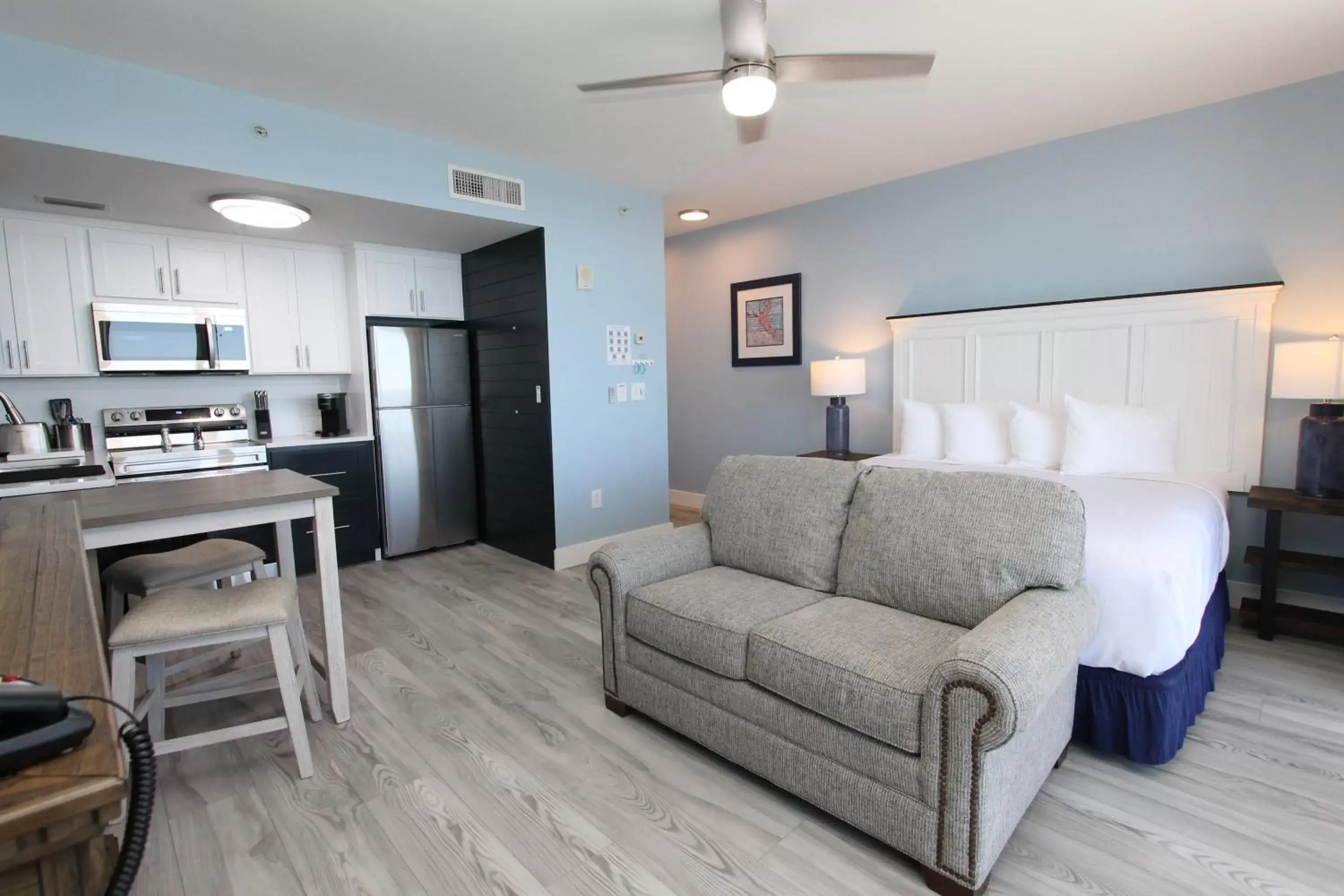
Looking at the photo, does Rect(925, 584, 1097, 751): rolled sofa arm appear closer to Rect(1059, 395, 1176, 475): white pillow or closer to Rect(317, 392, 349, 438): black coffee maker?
Rect(1059, 395, 1176, 475): white pillow

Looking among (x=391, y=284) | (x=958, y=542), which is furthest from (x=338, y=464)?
(x=958, y=542)

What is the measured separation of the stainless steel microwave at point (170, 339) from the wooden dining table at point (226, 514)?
1.58 meters

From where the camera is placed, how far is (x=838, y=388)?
14.0 feet

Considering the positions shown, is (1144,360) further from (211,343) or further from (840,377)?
(211,343)

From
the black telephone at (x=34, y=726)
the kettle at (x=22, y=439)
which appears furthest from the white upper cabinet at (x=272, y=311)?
the black telephone at (x=34, y=726)

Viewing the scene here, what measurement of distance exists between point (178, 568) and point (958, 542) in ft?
8.46

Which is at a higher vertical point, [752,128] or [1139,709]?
[752,128]

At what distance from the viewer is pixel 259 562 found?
2.50 metres

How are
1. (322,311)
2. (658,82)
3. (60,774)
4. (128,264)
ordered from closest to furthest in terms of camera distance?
(60,774), (658,82), (128,264), (322,311)

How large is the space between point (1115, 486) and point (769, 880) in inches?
87.9

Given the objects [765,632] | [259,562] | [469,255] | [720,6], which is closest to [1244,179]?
[720,6]

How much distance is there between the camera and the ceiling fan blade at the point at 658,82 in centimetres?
215

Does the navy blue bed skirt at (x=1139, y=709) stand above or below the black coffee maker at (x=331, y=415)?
below

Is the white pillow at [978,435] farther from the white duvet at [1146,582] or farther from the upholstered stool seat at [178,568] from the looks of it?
the upholstered stool seat at [178,568]
